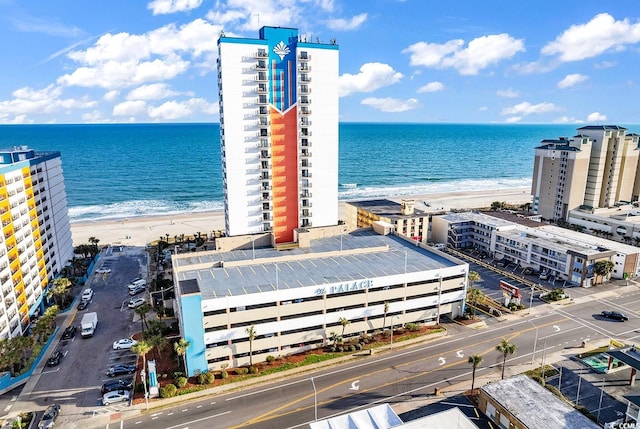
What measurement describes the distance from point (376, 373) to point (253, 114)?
54.9 metres

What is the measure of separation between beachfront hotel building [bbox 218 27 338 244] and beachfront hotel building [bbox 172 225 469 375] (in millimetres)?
6061

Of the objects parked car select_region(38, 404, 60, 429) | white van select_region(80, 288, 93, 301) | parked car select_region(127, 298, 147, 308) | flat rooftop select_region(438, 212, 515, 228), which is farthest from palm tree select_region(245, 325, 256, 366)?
flat rooftop select_region(438, 212, 515, 228)

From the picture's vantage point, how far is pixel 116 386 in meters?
59.0

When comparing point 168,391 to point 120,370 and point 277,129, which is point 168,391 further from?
point 277,129

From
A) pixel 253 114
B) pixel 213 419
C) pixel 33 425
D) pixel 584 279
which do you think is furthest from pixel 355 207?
pixel 33 425

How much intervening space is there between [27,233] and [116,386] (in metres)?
43.5

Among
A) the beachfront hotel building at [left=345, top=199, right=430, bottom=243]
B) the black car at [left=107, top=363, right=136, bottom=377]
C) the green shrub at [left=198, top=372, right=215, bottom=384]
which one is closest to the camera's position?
the green shrub at [left=198, top=372, right=215, bottom=384]

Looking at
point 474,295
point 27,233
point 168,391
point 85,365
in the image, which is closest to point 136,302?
point 85,365

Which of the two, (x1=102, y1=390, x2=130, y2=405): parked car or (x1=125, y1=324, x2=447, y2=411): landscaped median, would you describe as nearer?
(x1=102, y1=390, x2=130, y2=405): parked car

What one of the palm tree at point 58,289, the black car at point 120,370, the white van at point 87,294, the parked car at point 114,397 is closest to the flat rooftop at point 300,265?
the black car at point 120,370

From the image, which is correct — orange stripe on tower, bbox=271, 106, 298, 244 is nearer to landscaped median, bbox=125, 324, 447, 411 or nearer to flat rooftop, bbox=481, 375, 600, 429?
landscaped median, bbox=125, 324, 447, 411

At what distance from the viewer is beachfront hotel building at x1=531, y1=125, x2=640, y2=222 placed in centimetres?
14200

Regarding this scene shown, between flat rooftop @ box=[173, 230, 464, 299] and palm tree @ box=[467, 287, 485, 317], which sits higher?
flat rooftop @ box=[173, 230, 464, 299]

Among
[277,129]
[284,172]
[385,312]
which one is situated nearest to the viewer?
[385,312]
